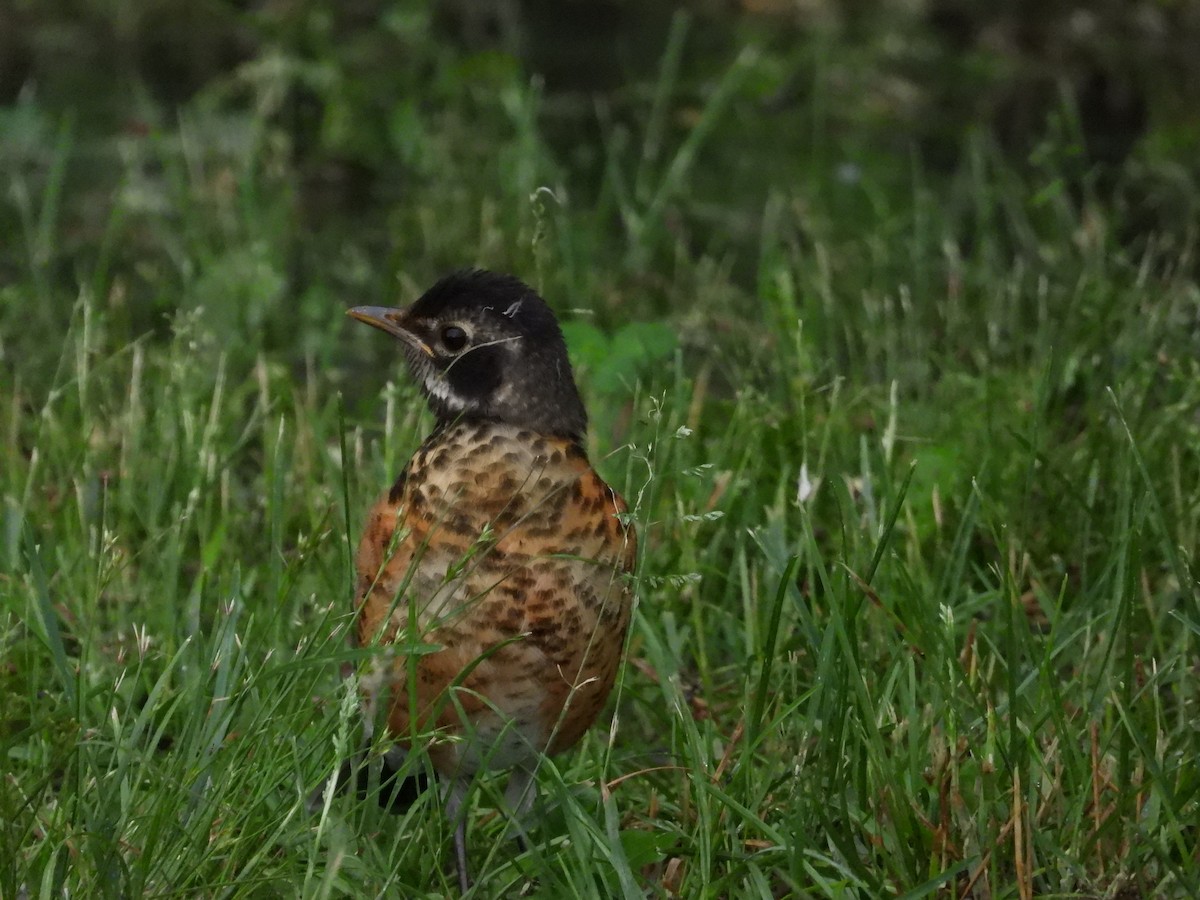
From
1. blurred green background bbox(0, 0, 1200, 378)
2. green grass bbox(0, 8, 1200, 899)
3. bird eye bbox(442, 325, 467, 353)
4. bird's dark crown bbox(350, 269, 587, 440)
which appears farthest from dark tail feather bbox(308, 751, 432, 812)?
blurred green background bbox(0, 0, 1200, 378)

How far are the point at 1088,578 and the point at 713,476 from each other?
811 millimetres

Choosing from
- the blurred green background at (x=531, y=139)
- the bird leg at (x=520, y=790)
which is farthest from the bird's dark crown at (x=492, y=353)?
the blurred green background at (x=531, y=139)

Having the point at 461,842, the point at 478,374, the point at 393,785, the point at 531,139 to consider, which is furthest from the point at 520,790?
the point at 531,139

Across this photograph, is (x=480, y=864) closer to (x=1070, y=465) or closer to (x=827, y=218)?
(x=1070, y=465)

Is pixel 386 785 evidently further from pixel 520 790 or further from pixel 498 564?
pixel 498 564

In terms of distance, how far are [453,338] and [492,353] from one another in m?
0.09

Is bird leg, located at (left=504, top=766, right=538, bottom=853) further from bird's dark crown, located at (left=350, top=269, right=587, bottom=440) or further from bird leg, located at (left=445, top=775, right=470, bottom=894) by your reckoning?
bird's dark crown, located at (left=350, top=269, right=587, bottom=440)

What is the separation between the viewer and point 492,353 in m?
3.23

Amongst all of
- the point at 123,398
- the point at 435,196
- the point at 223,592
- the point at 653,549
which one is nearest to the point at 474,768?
the point at 223,592

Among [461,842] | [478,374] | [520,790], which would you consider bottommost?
[520,790]

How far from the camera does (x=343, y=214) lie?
275 inches

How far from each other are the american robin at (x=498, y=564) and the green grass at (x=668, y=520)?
0.10m

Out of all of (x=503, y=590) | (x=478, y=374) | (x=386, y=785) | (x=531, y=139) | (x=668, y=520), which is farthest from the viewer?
(x=531, y=139)

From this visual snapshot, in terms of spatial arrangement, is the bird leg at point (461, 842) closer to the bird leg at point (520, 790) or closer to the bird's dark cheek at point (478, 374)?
the bird leg at point (520, 790)
